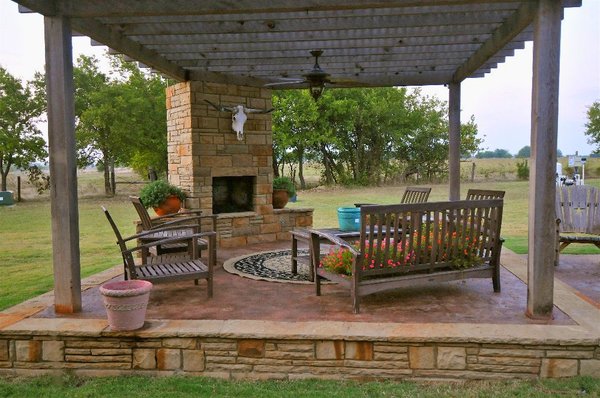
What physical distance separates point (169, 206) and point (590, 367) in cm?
523

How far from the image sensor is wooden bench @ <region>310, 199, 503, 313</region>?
3.87 meters

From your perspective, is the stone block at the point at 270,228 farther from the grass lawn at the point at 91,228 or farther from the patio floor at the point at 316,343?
the patio floor at the point at 316,343

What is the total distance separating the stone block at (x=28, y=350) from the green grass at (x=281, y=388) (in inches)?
7.3

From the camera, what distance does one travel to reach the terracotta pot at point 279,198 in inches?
316

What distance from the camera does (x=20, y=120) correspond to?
19.8 meters

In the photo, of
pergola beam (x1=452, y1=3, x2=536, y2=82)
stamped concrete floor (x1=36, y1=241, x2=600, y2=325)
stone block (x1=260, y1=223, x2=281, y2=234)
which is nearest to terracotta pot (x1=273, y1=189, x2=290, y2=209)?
stone block (x1=260, y1=223, x2=281, y2=234)

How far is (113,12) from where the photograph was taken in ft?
13.0

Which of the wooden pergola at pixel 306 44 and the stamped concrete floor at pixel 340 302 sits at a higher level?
the wooden pergola at pixel 306 44

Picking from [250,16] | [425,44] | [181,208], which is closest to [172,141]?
[181,208]

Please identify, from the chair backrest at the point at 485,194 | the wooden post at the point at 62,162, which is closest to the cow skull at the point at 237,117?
the chair backrest at the point at 485,194

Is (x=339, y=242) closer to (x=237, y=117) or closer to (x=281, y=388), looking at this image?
(x=281, y=388)

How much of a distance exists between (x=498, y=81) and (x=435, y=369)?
19445 mm

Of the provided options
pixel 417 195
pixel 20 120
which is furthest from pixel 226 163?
pixel 20 120

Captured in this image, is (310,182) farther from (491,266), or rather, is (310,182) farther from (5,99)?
(491,266)
